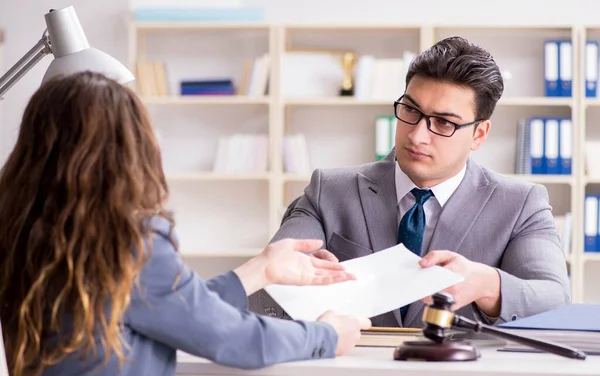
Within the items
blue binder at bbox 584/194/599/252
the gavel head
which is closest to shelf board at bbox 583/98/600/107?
blue binder at bbox 584/194/599/252

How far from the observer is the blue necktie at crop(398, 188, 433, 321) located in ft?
7.31

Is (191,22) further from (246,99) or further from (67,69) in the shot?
(67,69)

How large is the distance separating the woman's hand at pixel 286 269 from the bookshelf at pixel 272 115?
3.55 meters

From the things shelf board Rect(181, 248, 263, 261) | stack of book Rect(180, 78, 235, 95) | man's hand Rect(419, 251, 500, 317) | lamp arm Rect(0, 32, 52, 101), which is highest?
lamp arm Rect(0, 32, 52, 101)

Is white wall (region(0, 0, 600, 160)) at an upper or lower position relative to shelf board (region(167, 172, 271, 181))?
upper

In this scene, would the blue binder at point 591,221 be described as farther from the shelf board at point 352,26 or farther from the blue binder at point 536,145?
the shelf board at point 352,26

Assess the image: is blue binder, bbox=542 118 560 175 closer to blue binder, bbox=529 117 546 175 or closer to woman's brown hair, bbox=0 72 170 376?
blue binder, bbox=529 117 546 175

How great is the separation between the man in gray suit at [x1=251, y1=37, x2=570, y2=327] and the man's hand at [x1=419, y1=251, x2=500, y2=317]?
21 centimetres

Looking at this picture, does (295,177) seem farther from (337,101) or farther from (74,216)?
(74,216)

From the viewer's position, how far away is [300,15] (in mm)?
5391

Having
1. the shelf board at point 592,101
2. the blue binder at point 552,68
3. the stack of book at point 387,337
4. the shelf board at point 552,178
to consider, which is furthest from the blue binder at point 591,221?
the stack of book at point 387,337

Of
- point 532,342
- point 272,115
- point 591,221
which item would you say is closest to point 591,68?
point 591,221

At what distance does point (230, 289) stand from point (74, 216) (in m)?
0.28

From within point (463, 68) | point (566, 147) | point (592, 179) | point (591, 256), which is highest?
point (463, 68)
